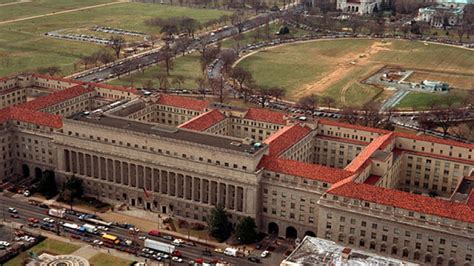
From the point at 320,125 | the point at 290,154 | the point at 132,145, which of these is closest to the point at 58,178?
the point at 132,145

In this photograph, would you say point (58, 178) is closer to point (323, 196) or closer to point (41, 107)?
point (41, 107)

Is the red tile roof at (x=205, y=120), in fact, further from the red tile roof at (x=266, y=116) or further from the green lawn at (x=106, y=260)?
the green lawn at (x=106, y=260)

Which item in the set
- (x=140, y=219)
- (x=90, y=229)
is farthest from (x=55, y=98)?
(x=90, y=229)

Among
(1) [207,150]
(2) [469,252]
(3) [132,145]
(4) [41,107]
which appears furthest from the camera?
(4) [41,107]

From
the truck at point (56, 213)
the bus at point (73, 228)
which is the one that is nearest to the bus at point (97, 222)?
the bus at point (73, 228)

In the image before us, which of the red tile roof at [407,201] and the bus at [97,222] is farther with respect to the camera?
the bus at [97,222]

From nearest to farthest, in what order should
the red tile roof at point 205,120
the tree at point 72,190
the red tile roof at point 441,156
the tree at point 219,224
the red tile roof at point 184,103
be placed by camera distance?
the tree at point 219,224
the tree at point 72,190
the red tile roof at point 441,156
the red tile roof at point 205,120
the red tile roof at point 184,103
